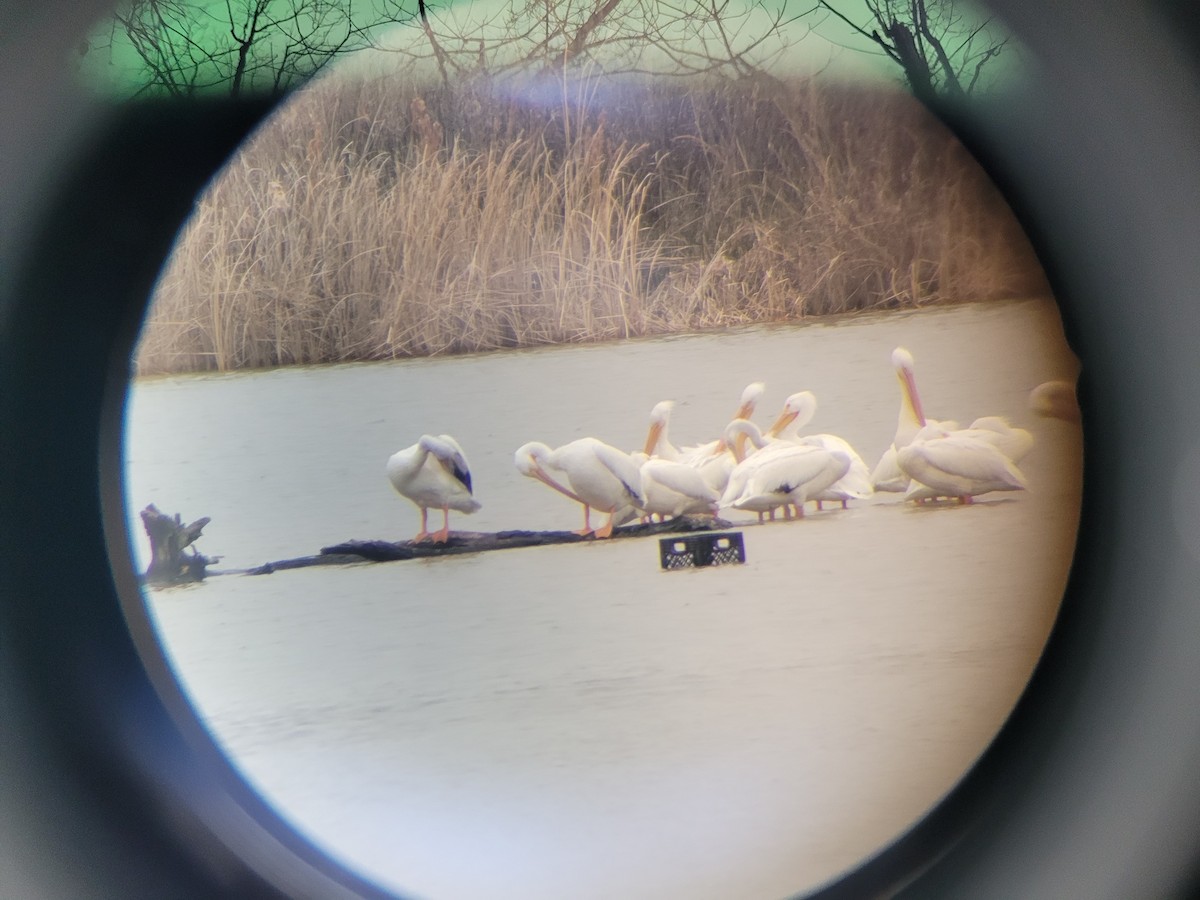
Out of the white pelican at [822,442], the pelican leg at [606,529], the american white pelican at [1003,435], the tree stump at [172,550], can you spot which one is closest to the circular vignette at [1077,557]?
the tree stump at [172,550]

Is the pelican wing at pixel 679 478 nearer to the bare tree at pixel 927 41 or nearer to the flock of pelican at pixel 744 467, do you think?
the flock of pelican at pixel 744 467

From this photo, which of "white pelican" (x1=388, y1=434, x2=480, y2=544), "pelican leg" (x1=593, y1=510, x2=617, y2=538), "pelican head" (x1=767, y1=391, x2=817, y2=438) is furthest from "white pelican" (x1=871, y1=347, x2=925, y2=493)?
"white pelican" (x1=388, y1=434, x2=480, y2=544)

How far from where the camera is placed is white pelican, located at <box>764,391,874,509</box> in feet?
3.59

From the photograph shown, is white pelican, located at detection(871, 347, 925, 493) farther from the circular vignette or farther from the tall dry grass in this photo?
the circular vignette

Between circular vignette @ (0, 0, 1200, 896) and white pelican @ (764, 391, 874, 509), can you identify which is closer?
circular vignette @ (0, 0, 1200, 896)

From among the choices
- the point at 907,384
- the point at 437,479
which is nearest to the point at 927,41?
the point at 907,384

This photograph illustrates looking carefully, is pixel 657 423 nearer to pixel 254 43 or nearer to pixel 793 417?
pixel 793 417

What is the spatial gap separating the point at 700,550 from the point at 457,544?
283mm

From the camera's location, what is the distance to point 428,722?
110 centimetres

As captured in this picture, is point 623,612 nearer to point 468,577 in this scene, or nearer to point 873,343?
point 468,577

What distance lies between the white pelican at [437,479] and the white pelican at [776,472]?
11.9 inches

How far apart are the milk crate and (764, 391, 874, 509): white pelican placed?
0.36 ft

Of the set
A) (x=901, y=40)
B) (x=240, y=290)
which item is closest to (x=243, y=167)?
(x=240, y=290)

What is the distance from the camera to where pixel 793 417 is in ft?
3.60
